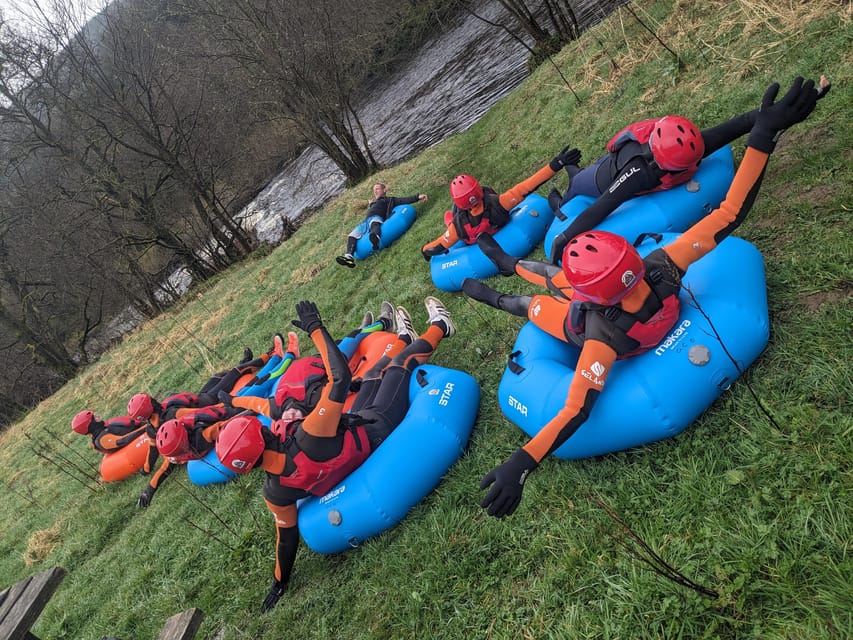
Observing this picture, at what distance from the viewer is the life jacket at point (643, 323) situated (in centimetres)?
348

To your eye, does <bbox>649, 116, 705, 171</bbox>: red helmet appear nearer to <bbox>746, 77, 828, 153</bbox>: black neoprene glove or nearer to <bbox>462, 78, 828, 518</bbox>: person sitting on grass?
<bbox>462, 78, 828, 518</bbox>: person sitting on grass

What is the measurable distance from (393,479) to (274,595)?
1.64 m

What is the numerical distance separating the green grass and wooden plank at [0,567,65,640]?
1.72 m

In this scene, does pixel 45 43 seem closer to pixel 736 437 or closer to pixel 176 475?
pixel 176 475

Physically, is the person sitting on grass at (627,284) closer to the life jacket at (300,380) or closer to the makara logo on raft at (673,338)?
the makara logo on raft at (673,338)

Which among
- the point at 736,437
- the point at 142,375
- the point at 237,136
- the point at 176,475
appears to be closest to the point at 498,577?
the point at 736,437

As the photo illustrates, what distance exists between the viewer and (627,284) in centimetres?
330

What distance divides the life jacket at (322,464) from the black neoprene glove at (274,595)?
92 centimetres

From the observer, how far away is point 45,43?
17984mm

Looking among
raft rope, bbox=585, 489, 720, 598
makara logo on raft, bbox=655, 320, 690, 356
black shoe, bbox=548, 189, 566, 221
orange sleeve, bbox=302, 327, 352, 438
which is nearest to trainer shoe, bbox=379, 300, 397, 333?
black shoe, bbox=548, 189, 566, 221

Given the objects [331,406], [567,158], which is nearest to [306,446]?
[331,406]

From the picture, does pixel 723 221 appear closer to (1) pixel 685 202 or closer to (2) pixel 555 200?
(1) pixel 685 202

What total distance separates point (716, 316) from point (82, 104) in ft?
76.7

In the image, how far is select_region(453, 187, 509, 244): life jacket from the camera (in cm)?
732
